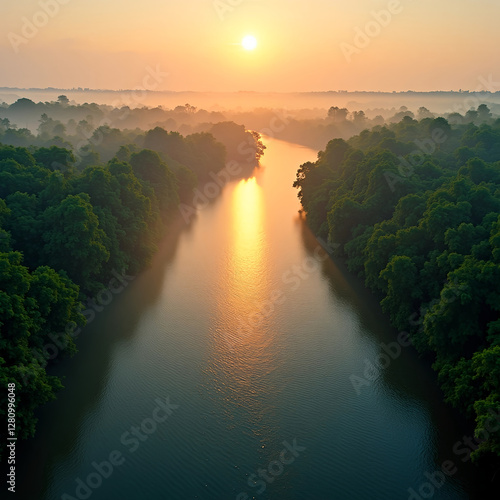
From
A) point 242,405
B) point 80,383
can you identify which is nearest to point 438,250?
point 242,405

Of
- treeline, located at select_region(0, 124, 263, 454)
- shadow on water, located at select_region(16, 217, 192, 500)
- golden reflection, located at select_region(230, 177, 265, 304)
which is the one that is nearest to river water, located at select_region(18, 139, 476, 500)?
shadow on water, located at select_region(16, 217, 192, 500)

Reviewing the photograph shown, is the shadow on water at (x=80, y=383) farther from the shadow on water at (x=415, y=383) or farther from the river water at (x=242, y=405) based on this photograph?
the shadow on water at (x=415, y=383)

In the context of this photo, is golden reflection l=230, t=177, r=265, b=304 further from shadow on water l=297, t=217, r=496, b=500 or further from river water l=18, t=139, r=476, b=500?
shadow on water l=297, t=217, r=496, b=500

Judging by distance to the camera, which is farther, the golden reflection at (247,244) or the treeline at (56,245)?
the golden reflection at (247,244)

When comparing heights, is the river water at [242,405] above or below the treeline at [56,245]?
below

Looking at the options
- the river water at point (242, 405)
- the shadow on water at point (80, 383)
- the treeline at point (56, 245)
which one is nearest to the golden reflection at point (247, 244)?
the river water at point (242, 405)

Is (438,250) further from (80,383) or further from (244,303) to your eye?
(80,383)
